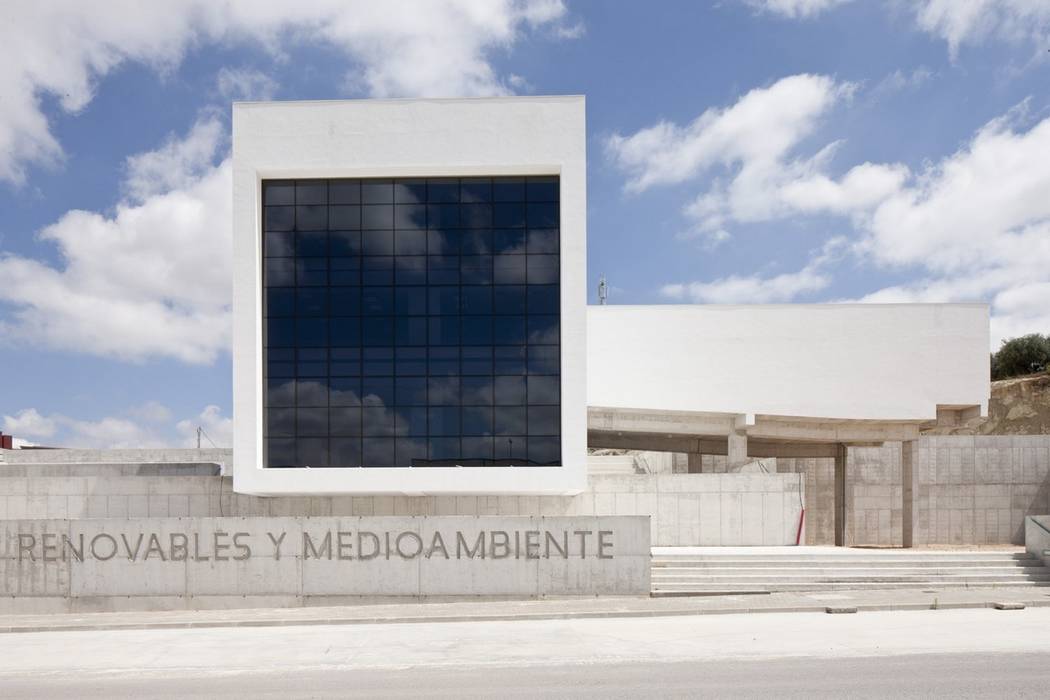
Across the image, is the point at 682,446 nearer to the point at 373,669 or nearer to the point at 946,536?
the point at 946,536

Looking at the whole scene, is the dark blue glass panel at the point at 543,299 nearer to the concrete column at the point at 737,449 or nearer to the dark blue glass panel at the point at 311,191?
the dark blue glass panel at the point at 311,191

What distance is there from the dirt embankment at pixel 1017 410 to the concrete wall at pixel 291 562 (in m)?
50.6

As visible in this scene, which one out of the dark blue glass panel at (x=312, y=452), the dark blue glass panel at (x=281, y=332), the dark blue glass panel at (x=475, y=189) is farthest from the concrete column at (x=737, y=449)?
the dark blue glass panel at (x=281, y=332)

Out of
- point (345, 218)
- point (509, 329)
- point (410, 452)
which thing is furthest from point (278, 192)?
point (410, 452)

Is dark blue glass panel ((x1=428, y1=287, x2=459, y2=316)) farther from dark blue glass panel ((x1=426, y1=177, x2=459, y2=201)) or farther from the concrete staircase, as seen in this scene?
the concrete staircase

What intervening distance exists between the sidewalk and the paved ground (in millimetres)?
428

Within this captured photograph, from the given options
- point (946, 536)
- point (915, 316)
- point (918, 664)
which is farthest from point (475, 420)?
point (946, 536)

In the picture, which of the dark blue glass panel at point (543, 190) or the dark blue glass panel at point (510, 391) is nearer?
the dark blue glass panel at point (510, 391)

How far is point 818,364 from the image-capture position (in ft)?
116

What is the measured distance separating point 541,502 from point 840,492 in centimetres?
1935

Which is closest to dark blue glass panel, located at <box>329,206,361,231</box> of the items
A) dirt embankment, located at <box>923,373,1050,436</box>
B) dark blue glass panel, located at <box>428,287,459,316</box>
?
dark blue glass panel, located at <box>428,287,459,316</box>

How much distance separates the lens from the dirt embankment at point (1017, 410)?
207 ft

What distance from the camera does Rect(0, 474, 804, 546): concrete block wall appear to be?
29.2m

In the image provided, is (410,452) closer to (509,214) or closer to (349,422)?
(349,422)
